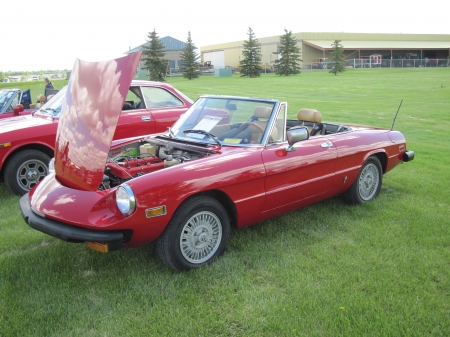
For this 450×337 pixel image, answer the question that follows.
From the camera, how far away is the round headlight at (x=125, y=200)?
10.8 feet

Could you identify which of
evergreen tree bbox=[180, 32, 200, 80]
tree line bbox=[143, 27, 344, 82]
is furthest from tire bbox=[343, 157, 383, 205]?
evergreen tree bbox=[180, 32, 200, 80]

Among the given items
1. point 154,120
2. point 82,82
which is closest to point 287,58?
point 154,120

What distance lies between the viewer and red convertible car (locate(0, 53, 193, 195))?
584 centimetres

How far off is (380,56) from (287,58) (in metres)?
21.6

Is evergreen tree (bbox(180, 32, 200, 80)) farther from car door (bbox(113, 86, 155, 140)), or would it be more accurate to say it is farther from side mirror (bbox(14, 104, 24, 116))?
car door (bbox(113, 86, 155, 140))

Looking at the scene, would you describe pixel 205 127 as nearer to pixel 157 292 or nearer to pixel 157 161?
pixel 157 161

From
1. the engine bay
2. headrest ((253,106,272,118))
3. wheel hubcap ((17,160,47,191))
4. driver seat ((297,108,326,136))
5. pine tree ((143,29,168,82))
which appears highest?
pine tree ((143,29,168,82))

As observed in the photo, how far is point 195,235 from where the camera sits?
12.2 feet

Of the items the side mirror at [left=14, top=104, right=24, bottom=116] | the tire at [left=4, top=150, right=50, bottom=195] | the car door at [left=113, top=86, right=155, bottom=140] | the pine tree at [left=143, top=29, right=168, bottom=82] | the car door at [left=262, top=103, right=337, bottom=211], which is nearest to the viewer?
the car door at [left=262, top=103, right=337, bottom=211]

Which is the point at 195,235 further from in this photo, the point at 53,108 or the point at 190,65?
the point at 190,65

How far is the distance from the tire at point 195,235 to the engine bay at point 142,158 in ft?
2.02

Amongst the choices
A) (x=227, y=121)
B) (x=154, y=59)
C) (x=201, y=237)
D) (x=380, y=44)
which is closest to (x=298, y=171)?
(x=227, y=121)

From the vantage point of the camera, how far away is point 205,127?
15.3 feet

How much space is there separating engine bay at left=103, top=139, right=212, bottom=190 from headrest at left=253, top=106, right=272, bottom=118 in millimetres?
791
